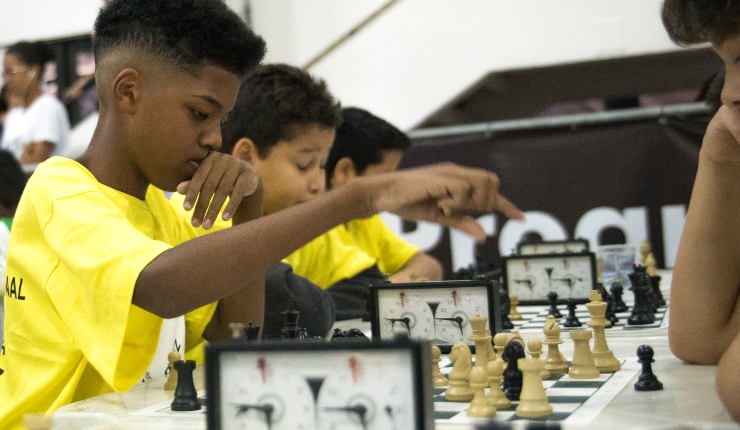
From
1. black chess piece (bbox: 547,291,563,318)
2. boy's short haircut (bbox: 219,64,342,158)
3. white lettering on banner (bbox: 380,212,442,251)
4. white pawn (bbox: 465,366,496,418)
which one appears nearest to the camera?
white pawn (bbox: 465,366,496,418)

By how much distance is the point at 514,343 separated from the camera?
152 cm

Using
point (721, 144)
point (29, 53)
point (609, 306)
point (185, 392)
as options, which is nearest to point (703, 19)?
point (721, 144)

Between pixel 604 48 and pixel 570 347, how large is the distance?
4147mm

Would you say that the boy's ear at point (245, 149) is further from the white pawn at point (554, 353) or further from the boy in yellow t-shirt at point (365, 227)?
the white pawn at point (554, 353)

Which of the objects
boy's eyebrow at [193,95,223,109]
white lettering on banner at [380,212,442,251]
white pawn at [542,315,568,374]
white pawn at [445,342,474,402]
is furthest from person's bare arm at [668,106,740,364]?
white lettering on banner at [380,212,442,251]

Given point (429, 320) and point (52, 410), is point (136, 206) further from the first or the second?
point (429, 320)

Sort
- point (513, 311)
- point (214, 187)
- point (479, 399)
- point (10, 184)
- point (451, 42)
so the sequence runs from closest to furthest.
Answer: point (479, 399), point (214, 187), point (513, 311), point (10, 184), point (451, 42)

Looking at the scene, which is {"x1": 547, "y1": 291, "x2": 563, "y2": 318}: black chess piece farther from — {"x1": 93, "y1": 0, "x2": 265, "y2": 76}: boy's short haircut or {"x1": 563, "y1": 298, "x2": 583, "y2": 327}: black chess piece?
{"x1": 93, "y1": 0, "x2": 265, "y2": 76}: boy's short haircut

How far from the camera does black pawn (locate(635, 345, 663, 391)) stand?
144 centimetres

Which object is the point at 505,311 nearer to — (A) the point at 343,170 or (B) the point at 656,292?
(B) the point at 656,292

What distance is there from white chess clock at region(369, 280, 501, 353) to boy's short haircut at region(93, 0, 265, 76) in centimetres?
59

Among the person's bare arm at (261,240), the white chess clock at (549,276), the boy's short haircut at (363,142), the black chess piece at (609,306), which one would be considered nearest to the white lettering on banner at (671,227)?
the boy's short haircut at (363,142)

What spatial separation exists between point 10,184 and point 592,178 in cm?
285

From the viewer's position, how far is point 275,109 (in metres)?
2.99
